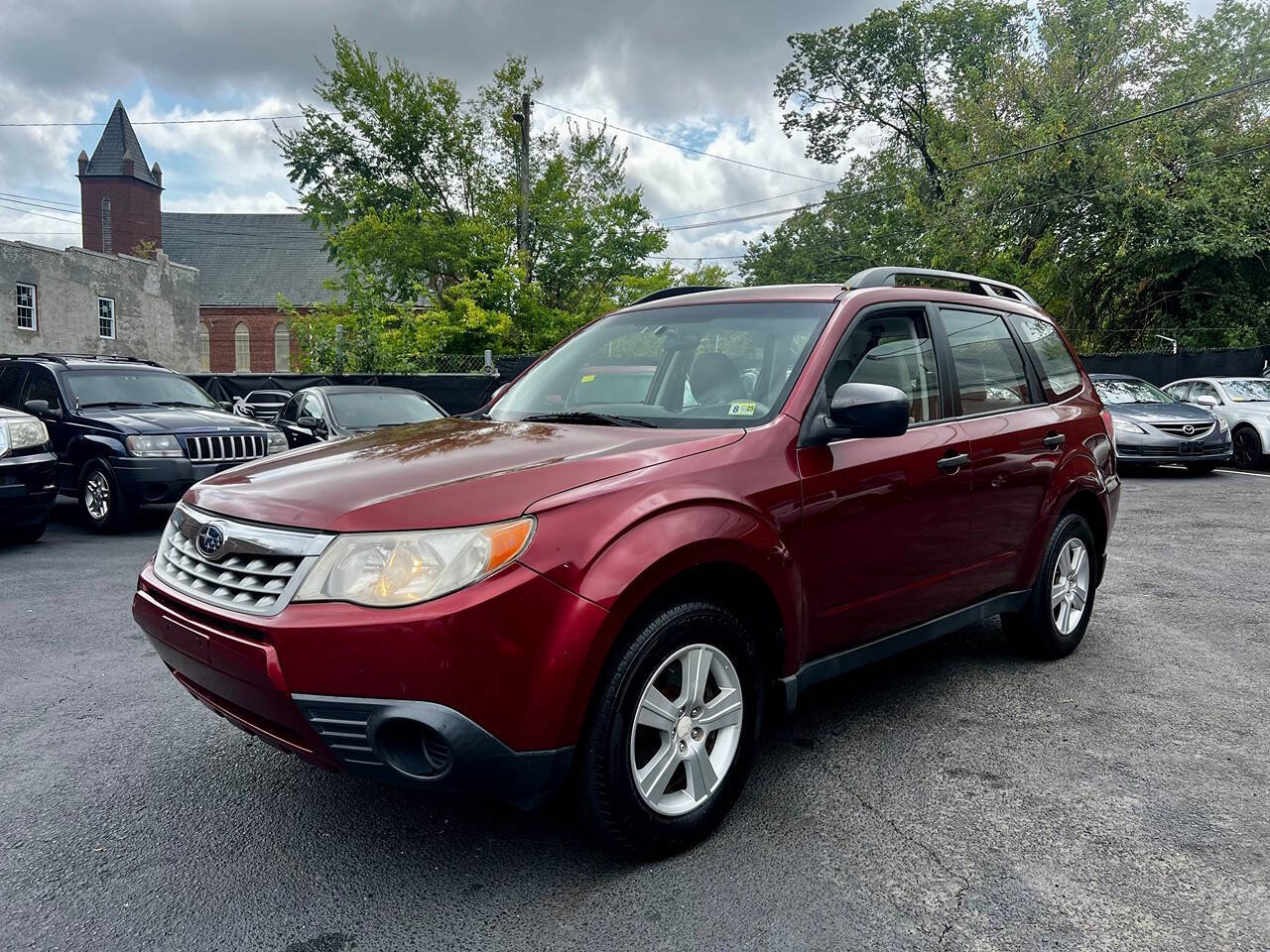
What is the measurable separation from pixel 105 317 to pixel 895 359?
1601 inches

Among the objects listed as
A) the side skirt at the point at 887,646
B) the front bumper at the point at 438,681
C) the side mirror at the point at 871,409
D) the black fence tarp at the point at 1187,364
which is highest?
the black fence tarp at the point at 1187,364

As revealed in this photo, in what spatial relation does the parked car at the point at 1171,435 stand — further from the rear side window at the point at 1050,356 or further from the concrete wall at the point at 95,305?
the concrete wall at the point at 95,305

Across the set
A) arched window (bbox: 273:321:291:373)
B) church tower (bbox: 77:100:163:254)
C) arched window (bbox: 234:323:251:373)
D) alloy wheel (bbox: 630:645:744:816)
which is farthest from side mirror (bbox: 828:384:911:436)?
church tower (bbox: 77:100:163:254)

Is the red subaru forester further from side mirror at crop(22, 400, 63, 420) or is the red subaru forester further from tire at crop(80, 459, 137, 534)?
side mirror at crop(22, 400, 63, 420)

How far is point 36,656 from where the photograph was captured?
462cm

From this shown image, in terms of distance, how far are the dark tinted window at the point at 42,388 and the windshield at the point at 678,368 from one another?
7.08 meters

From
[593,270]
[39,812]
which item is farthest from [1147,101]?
[39,812]

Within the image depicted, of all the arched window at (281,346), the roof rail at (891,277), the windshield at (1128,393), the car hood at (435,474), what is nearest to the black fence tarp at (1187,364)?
the windshield at (1128,393)

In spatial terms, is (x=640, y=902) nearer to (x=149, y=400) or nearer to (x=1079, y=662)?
(x=1079, y=662)

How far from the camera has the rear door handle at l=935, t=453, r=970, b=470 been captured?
11.8 ft

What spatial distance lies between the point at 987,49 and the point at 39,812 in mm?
39257

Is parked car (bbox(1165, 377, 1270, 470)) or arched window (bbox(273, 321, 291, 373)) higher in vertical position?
arched window (bbox(273, 321, 291, 373))

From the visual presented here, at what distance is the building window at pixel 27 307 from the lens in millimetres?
33156

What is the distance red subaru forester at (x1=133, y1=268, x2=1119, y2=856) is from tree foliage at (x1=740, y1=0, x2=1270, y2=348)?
2196 centimetres
